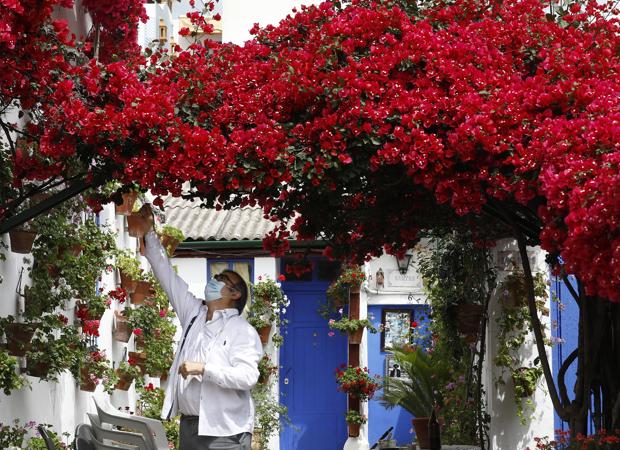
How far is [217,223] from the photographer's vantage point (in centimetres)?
1619

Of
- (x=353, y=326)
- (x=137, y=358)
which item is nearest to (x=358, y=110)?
(x=137, y=358)

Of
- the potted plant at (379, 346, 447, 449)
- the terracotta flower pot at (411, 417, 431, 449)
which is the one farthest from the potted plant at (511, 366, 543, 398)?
A: the potted plant at (379, 346, 447, 449)

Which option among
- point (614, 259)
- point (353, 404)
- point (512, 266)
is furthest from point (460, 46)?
point (353, 404)

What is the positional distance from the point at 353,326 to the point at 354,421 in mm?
1368

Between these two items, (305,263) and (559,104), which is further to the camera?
(305,263)

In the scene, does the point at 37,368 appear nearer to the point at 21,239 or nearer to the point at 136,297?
the point at 21,239

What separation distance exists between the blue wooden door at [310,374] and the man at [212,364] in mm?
9369

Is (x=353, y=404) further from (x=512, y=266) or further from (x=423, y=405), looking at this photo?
(x=512, y=266)

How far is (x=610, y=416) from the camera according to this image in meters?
6.83

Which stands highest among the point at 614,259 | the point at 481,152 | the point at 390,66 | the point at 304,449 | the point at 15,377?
the point at 390,66

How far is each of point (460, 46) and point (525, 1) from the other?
0.68m

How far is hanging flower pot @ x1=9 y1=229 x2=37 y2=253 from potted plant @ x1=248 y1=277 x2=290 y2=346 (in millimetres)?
7822

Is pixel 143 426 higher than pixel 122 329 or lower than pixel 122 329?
lower

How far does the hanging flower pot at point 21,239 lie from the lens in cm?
716
